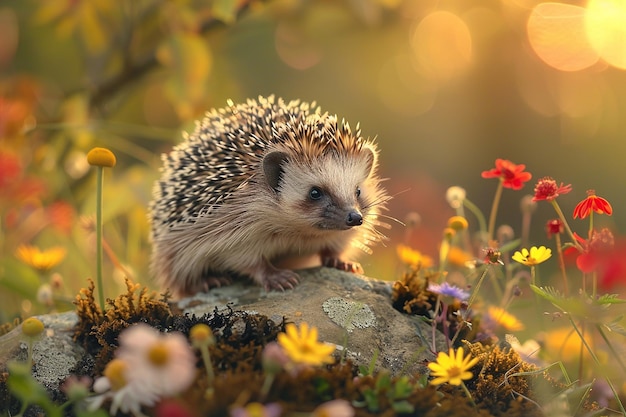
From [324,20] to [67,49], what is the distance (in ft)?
19.0

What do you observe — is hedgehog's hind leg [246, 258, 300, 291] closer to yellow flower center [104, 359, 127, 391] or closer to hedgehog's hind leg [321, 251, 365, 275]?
hedgehog's hind leg [321, 251, 365, 275]

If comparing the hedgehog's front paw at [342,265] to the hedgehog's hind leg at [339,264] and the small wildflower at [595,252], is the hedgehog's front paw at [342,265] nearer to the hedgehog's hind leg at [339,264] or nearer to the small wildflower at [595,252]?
the hedgehog's hind leg at [339,264]

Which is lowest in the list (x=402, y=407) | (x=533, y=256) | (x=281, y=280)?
(x=402, y=407)

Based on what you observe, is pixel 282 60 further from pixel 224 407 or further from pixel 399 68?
pixel 224 407

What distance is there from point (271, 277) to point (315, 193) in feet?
1.96

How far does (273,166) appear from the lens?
462 centimetres

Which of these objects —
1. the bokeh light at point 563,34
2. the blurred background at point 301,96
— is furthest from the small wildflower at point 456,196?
the bokeh light at point 563,34

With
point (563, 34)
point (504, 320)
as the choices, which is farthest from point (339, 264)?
point (563, 34)

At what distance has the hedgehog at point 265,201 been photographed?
459 cm

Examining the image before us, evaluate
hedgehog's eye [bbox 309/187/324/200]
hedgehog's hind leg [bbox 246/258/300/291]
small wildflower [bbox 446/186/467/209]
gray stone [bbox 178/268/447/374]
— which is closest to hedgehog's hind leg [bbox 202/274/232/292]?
gray stone [bbox 178/268/447/374]

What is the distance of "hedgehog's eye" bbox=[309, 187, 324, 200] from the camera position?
15.1ft

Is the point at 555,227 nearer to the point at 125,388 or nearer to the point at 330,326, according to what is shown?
the point at 330,326

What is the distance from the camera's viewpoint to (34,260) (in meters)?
5.03

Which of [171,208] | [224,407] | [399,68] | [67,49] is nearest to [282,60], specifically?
[399,68]
